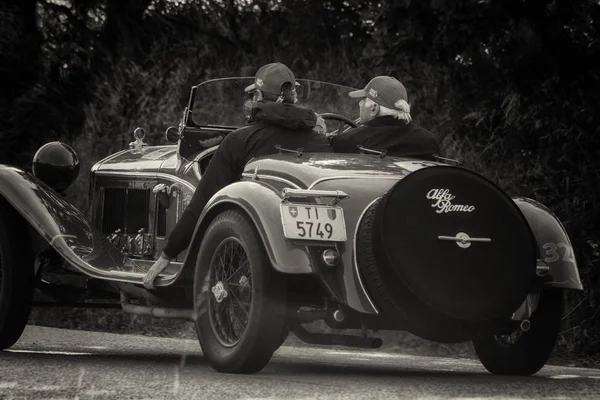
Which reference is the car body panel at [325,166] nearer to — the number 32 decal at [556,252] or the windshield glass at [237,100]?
the number 32 decal at [556,252]

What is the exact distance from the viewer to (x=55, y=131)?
1505 cm

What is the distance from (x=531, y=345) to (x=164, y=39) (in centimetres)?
840

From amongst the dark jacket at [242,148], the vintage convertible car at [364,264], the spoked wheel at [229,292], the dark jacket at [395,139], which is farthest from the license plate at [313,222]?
the dark jacket at [395,139]

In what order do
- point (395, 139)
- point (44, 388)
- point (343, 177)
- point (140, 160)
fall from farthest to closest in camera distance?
point (140, 160) → point (395, 139) → point (343, 177) → point (44, 388)

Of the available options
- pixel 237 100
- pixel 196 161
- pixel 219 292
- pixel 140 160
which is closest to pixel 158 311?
pixel 219 292

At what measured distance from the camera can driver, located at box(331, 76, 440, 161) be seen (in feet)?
25.6

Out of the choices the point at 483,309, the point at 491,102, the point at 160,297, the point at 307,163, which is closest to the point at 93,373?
the point at 160,297

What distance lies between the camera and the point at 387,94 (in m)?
7.80

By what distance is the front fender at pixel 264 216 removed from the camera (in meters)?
6.68

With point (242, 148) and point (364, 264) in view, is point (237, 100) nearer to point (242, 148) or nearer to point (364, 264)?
point (242, 148)

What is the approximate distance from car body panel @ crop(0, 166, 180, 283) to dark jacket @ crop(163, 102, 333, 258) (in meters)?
0.87

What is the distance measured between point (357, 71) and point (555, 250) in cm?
559

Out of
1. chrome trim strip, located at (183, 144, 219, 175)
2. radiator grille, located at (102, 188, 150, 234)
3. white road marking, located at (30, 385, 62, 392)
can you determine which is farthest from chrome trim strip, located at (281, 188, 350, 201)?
radiator grille, located at (102, 188, 150, 234)

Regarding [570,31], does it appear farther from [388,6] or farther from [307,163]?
[307,163]
